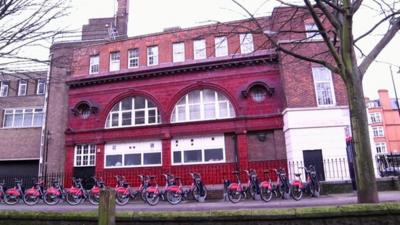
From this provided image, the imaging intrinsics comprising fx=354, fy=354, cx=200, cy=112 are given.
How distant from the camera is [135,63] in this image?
27.9 m

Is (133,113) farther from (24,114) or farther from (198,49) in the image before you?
(24,114)

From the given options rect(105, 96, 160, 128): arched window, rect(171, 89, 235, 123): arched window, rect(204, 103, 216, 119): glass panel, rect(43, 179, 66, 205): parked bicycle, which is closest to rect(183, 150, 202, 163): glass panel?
rect(171, 89, 235, 123): arched window

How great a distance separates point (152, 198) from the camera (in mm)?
17125

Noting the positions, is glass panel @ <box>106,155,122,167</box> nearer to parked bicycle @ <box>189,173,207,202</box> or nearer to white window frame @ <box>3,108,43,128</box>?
white window frame @ <box>3,108,43,128</box>

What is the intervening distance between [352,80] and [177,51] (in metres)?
19.7

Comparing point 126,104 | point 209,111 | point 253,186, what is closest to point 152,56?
point 126,104

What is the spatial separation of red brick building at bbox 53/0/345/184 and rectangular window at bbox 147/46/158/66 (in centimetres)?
8

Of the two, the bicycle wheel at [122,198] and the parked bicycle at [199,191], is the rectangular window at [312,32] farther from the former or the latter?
the bicycle wheel at [122,198]

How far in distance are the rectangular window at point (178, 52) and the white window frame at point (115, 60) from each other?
4650 millimetres

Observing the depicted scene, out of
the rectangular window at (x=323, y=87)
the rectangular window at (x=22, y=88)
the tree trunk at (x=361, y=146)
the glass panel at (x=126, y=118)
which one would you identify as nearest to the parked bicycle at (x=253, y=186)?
the rectangular window at (x=323, y=87)

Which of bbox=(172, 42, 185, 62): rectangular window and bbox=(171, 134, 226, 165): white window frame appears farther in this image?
bbox=(172, 42, 185, 62): rectangular window

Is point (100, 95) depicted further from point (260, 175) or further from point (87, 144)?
point (260, 175)

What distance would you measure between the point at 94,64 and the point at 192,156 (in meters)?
11.4

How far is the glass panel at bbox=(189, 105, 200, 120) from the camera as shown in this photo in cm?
2525
